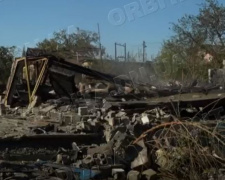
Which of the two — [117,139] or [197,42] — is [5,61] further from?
[117,139]

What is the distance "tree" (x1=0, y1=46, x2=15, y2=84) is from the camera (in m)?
29.5

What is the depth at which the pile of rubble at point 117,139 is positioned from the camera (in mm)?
6336

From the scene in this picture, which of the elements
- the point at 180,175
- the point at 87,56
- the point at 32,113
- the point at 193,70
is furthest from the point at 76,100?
the point at 87,56

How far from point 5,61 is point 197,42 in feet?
45.1

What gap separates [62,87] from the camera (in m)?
15.7

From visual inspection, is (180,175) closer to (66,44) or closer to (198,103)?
(198,103)

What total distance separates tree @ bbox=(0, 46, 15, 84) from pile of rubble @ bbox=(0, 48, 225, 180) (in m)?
15.2

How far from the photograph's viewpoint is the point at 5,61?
104 feet

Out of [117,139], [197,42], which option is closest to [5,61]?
[197,42]

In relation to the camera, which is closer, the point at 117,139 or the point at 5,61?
the point at 117,139

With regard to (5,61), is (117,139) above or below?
below

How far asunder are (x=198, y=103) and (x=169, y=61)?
1453 cm

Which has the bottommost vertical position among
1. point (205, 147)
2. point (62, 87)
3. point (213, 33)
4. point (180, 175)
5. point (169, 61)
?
point (180, 175)

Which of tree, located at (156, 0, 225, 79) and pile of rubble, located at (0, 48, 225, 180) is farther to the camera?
tree, located at (156, 0, 225, 79)
